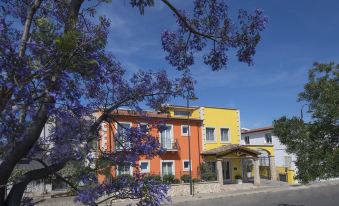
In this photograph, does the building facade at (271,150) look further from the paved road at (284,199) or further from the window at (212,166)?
the paved road at (284,199)

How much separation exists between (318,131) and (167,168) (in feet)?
97.2

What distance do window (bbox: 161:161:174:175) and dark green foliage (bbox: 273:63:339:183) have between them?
28071 millimetres

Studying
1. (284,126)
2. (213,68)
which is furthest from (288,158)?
(213,68)

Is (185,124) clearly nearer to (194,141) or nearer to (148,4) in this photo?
(194,141)

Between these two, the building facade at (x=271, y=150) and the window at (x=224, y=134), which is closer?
the window at (x=224, y=134)

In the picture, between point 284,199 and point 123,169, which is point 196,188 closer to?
point 284,199

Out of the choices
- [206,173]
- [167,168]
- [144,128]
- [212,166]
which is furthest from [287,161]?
[144,128]

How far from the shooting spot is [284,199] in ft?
91.2

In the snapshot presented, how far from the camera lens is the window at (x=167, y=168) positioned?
126 feet

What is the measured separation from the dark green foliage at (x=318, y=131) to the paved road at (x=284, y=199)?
1470 centimetres

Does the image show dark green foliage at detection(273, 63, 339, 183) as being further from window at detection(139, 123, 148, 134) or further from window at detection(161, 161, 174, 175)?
window at detection(161, 161, 174, 175)

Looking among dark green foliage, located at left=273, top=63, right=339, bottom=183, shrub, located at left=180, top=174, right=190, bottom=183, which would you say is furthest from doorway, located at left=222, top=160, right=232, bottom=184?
dark green foliage, located at left=273, top=63, right=339, bottom=183

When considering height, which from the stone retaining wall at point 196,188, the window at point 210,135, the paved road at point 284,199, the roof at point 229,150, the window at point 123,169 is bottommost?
the paved road at point 284,199

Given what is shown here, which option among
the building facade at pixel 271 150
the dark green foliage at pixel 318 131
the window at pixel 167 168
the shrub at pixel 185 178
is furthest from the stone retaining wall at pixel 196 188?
the dark green foliage at pixel 318 131
